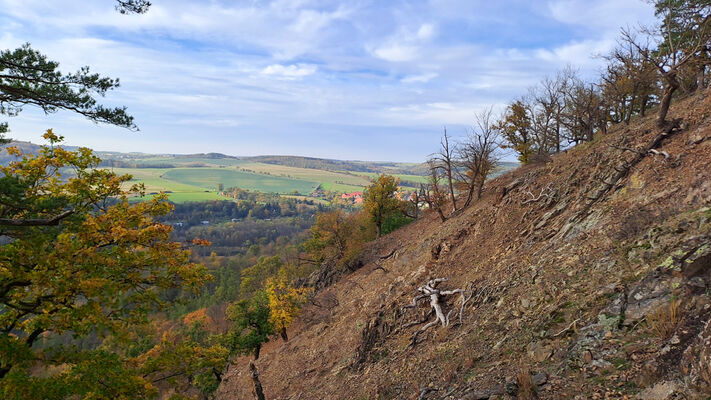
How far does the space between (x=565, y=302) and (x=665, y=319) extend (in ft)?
7.32

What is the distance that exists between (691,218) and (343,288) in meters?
20.5

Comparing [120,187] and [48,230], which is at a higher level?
[120,187]

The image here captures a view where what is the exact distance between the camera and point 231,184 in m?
180

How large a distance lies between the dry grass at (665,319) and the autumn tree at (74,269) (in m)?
8.17

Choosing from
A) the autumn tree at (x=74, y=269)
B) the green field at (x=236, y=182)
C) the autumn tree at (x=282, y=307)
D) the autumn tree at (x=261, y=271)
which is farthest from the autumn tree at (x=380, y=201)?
the green field at (x=236, y=182)

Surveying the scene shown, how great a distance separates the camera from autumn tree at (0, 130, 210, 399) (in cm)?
568

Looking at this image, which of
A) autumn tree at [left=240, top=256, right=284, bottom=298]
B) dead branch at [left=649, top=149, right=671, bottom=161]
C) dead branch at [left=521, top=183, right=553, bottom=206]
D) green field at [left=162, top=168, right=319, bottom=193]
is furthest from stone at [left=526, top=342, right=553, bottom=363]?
green field at [left=162, top=168, right=319, bottom=193]

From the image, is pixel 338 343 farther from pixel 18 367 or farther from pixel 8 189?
pixel 8 189

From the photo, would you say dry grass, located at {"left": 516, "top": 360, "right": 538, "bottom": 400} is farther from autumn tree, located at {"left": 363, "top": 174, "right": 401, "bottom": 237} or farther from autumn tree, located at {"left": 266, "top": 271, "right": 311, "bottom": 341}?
autumn tree, located at {"left": 363, "top": 174, "right": 401, "bottom": 237}

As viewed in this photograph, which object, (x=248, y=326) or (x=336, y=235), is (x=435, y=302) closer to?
(x=248, y=326)

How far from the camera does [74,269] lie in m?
5.81

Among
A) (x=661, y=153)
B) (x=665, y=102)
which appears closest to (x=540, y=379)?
(x=661, y=153)

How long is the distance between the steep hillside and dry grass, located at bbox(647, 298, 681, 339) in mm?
20

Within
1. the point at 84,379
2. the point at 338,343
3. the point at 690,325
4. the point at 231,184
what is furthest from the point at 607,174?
the point at 231,184
